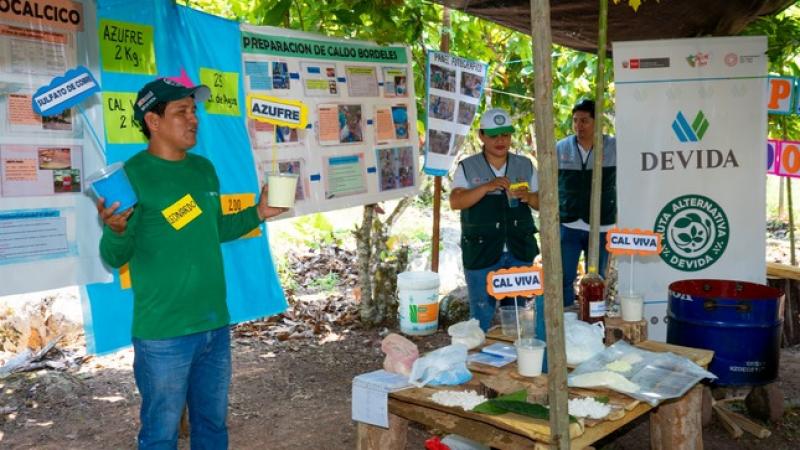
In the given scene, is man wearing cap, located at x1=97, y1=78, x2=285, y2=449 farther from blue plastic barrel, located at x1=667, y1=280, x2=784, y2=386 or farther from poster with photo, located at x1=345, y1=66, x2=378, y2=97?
blue plastic barrel, located at x1=667, y1=280, x2=784, y2=386

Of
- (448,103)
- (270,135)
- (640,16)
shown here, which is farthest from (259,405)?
(640,16)

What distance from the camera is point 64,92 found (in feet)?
10.6

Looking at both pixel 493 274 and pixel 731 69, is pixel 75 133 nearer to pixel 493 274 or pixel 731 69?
pixel 493 274

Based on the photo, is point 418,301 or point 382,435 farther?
point 418,301

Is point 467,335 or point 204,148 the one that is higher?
point 204,148

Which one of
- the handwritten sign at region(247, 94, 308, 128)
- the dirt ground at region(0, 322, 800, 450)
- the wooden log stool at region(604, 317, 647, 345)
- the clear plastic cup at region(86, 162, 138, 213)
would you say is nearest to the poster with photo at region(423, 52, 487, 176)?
the handwritten sign at region(247, 94, 308, 128)

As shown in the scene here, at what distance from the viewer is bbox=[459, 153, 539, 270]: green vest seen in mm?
4379

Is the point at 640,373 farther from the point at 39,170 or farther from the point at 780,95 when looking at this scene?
the point at 780,95

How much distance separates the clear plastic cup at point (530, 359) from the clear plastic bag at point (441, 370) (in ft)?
0.67

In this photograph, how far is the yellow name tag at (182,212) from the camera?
9.05ft

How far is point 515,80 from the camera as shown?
776 centimetres

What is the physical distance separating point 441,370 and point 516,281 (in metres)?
0.46

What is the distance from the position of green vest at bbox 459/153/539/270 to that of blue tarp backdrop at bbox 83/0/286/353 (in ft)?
3.98

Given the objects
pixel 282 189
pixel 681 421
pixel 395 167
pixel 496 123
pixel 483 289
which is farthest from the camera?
pixel 395 167
